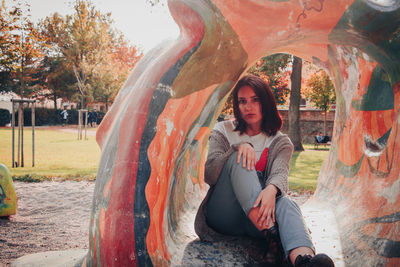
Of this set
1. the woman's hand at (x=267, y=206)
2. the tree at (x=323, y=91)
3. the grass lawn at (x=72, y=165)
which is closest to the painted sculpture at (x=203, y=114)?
the woman's hand at (x=267, y=206)

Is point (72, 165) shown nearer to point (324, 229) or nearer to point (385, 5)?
point (324, 229)

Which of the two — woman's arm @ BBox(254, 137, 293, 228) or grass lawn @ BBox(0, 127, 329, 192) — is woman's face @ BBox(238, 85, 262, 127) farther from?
grass lawn @ BBox(0, 127, 329, 192)

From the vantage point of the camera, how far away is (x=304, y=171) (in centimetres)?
894

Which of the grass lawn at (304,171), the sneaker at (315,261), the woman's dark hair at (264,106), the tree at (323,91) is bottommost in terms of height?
the grass lawn at (304,171)

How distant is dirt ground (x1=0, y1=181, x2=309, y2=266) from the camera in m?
3.42

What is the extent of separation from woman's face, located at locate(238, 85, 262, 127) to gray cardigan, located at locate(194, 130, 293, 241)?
0.94 ft

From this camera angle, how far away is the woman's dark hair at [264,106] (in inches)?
115

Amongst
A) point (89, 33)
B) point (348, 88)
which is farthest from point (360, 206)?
point (89, 33)

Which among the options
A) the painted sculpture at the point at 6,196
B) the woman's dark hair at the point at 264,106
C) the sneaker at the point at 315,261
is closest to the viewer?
the sneaker at the point at 315,261

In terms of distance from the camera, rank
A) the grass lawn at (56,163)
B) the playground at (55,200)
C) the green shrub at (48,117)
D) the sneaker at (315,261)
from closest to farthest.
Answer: the sneaker at (315,261) < the playground at (55,200) < the grass lawn at (56,163) < the green shrub at (48,117)

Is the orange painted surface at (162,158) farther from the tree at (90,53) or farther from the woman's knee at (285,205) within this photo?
the tree at (90,53)

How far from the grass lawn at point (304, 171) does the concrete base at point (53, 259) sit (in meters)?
3.88

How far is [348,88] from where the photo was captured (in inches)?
148

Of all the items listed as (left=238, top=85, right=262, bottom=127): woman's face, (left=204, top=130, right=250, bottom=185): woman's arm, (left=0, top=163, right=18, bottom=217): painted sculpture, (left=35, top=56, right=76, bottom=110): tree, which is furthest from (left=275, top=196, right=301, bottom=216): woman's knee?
(left=35, top=56, right=76, bottom=110): tree
